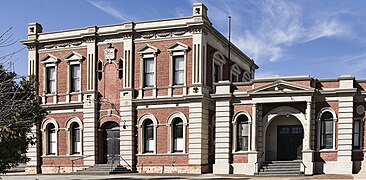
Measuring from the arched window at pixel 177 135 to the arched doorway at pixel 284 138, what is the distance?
552 centimetres

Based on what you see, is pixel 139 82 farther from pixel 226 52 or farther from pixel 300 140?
pixel 300 140

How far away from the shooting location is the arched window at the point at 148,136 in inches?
1211

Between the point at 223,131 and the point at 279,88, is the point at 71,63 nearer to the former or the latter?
the point at 223,131

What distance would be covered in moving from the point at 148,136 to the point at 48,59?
9.83m

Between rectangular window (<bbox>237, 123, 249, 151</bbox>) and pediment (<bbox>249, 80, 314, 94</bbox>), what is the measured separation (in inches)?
90.3

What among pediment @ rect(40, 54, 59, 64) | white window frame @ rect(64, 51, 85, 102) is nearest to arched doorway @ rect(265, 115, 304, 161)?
white window frame @ rect(64, 51, 85, 102)

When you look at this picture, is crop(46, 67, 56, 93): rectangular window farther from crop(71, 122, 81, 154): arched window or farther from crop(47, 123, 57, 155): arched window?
crop(71, 122, 81, 154): arched window

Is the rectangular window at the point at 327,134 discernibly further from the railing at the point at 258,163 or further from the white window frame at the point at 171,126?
the white window frame at the point at 171,126

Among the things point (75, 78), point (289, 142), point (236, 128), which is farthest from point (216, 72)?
point (75, 78)

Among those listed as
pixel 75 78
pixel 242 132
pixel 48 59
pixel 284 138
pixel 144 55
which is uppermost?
pixel 144 55

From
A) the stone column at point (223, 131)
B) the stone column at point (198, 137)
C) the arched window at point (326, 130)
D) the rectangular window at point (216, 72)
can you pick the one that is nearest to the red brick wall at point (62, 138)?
the stone column at point (198, 137)

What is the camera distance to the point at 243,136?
28.4 meters

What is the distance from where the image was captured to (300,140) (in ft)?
93.4

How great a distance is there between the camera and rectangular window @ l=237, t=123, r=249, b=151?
28289mm
